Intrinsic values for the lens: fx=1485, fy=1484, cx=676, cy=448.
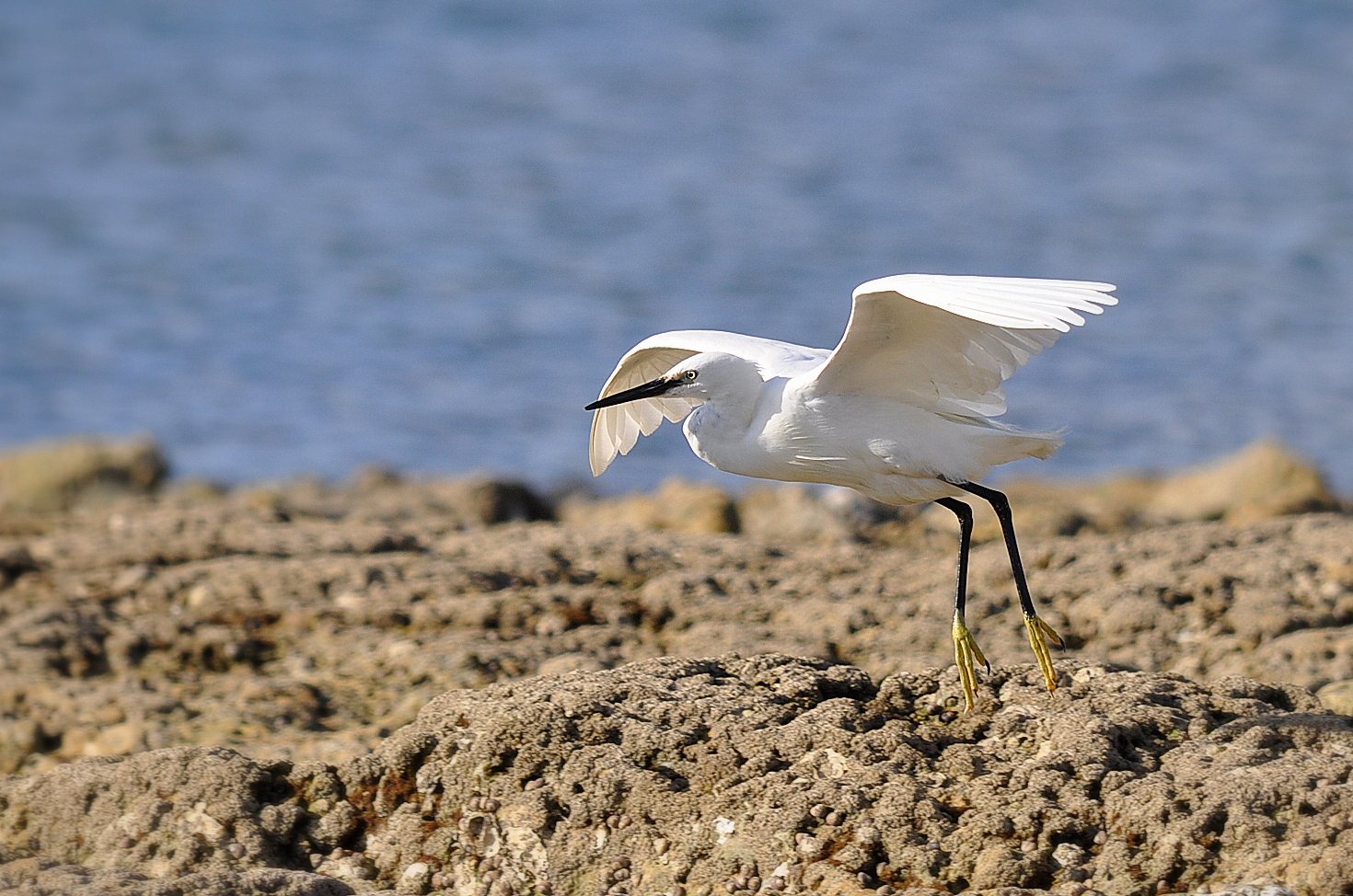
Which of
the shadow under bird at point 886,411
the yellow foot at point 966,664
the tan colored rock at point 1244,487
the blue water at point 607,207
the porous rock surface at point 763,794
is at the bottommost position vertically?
the porous rock surface at point 763,794

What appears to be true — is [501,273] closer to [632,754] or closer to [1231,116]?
[1231,116]

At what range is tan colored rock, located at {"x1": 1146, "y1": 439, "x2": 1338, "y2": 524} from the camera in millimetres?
9148

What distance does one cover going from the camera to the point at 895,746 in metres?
4.03

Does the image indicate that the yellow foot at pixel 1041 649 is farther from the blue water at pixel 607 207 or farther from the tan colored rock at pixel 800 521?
the blue water at pixel 607 207

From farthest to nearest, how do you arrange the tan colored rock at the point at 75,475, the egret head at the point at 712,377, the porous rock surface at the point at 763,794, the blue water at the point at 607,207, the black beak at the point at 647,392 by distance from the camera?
the blue water at the point at 607,207 < the tan colored rock at the point at 75,475 < the black beak at the point at 647,392 < the egret head at the point at 712,377 < the porous rock surface at the point at 763,794

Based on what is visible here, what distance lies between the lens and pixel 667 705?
4238 mm

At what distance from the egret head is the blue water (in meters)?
6.86

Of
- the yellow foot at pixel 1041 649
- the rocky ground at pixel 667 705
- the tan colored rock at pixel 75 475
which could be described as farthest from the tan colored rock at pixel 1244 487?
the tan colored rock at pixel 75 475

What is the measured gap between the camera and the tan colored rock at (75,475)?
1034 cm

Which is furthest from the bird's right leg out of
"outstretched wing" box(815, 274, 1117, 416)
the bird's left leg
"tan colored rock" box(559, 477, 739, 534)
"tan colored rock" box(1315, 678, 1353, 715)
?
"tan colored rock" box(559, 477, 739, 534)

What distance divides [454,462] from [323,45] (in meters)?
15.3

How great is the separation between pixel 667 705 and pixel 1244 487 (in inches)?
248

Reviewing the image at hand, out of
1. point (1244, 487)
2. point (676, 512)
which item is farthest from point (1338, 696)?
point (1244, 487)

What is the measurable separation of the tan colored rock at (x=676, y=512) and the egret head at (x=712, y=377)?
7.85ft
